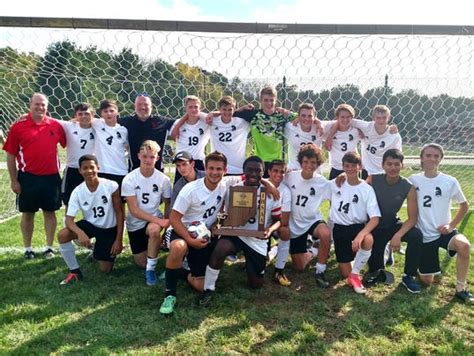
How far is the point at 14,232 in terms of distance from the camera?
15.9ft

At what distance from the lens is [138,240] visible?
148 inches

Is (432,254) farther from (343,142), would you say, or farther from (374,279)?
(343,142)

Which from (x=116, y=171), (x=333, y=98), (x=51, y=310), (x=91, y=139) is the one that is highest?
(x=333, y=98)

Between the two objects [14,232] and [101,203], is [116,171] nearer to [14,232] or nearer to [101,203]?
[101,203]

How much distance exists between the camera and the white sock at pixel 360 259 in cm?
337

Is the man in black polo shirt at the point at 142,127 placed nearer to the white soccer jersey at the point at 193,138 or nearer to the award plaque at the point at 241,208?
the white soccer jersey at the point at 193,138

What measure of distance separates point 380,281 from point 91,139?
3161 mm

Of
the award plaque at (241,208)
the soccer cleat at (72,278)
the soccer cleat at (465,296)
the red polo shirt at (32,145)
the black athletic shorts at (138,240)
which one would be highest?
the red polo shirt at (32,145)

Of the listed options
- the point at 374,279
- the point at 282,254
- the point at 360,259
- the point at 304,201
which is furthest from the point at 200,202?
the point at 374,279

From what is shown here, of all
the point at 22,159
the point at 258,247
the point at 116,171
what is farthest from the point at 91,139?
the point at 258,247

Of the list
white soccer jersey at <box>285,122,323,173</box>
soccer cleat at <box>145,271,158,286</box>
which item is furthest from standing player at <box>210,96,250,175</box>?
soccer cleat at <box>145,271,158,286</box>

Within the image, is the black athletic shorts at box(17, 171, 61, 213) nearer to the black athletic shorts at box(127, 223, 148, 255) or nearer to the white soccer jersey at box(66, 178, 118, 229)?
the white soccer jersey at box(66, 178, 118, 229)

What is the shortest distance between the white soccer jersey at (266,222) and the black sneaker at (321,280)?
0.56 metres

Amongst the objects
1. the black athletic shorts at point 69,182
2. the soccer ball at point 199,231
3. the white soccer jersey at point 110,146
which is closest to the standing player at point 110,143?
the white soccer jersey at point 110,146
